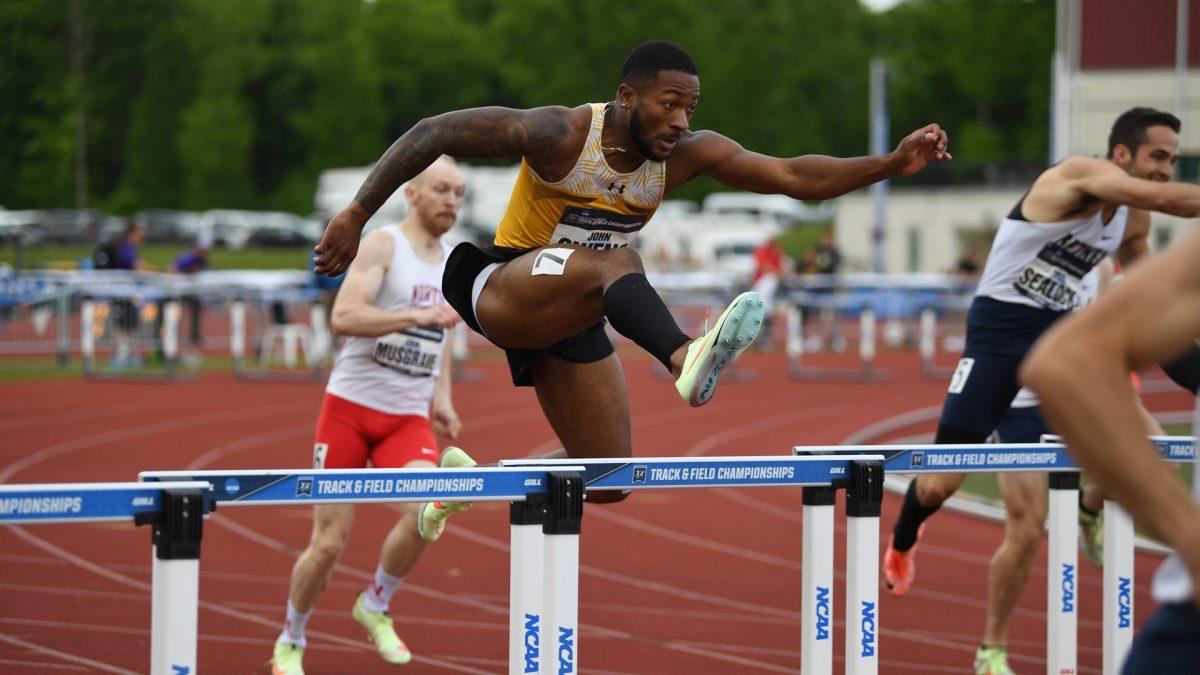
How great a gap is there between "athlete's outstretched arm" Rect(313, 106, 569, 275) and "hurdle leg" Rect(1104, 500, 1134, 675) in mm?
2326

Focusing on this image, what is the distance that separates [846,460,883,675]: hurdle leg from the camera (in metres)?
4.52

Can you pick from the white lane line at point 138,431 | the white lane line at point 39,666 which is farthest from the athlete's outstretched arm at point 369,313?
the white lane line at point 138,431

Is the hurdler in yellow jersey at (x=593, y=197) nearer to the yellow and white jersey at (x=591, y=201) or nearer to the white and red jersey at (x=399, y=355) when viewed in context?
the yellow and white jersey at (x=591, y=201)

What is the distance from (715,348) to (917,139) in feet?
3.13

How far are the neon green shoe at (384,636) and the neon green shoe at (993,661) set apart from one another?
2367mm

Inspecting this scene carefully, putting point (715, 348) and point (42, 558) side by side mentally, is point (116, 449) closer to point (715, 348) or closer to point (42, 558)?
point (42, 558)

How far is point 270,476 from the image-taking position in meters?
3.81

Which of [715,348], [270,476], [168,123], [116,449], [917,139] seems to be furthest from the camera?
[168,123]

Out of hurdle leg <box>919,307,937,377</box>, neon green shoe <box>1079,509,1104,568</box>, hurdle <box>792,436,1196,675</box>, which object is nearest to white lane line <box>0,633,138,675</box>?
hurdle <box>792,436,1196,675</box>

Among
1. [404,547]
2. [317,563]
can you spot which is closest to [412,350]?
[404,547]

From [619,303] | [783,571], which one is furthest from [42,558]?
[619,303]

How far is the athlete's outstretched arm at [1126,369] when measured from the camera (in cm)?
214

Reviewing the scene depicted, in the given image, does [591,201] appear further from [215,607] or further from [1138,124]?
[215,607]

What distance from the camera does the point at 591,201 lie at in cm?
489
